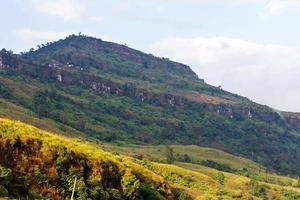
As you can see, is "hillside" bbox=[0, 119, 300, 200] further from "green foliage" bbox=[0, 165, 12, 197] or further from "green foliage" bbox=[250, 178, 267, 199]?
"green foliage" bbox=[250, 178, 267, 199]

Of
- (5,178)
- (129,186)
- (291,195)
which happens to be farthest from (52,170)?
(291,195)

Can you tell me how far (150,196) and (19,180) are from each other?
22.0 meters

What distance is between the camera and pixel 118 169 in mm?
66500

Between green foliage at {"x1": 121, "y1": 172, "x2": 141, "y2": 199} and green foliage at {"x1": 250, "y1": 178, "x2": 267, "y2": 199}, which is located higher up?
green foliage at {"x1": 121, "y1": 172, "x2": 141, "y2": 199}

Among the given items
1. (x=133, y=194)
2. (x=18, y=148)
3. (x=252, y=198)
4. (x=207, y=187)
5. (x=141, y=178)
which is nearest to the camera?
(x=18, y=148)

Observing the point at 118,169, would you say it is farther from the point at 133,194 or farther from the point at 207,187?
the point at 207,187

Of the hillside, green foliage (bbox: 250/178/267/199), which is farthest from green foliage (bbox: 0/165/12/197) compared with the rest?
green foliage (bbox: 250/178/267/199)

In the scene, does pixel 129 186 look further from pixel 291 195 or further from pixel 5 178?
pixel 291 195

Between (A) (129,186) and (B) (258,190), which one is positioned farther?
(B) (258,190)

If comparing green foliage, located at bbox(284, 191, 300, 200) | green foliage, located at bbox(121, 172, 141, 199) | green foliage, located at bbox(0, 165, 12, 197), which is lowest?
green foliage, located at bbox(284, 191, 300, 200)

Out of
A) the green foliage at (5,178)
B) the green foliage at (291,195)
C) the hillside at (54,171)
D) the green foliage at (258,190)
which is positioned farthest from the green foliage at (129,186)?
the green foliage at (291,195)

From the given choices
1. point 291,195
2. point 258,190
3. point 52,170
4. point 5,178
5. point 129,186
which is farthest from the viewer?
point 291,195

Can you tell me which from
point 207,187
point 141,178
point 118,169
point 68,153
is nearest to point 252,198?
point 207,187

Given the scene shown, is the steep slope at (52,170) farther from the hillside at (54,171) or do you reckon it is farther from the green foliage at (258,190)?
the green foliage at (258,190)
